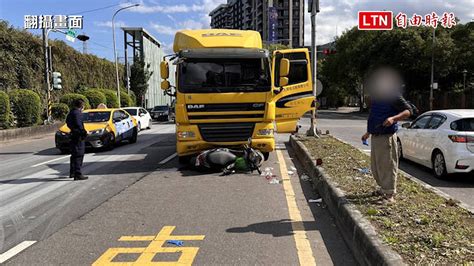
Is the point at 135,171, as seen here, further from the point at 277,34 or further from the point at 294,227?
the point at 277,34

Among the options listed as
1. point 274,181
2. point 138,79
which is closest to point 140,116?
point 274,181

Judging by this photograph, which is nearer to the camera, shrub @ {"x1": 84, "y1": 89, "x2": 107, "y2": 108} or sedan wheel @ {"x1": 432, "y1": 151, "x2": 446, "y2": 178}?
sedan wheel @ {"x1": 432, "y1": 151, "x2": 446, "y2": 178}

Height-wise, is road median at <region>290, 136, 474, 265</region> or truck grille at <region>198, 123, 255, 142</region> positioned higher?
truck grille at <region>198, 123, 255, 142</region>

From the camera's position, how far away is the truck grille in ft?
35.6

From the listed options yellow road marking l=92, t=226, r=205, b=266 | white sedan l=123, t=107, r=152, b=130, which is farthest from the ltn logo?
yellow road marking l=92, t=226, r=205, b=266

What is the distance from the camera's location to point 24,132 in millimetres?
23531

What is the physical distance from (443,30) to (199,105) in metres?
41.0

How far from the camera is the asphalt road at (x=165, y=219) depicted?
206 inches

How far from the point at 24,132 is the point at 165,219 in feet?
63.7

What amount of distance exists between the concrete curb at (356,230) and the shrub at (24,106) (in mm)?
20795

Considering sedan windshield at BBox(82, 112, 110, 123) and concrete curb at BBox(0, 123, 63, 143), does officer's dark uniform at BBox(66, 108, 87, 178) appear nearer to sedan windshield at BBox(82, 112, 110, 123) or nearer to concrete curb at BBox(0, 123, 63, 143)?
sedan windshield at BBox(82, 112, 110, 123)

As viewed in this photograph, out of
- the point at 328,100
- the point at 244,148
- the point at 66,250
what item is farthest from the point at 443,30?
the point at 328,100

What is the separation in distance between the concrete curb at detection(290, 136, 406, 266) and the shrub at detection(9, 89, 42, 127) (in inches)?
819

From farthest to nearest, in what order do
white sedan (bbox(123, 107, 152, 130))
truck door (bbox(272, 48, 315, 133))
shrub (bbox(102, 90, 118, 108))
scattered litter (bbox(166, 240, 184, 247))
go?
1. shrub (bbox(102, 90, 118, 108))
2. white sedan (bbox(123, 107, 152, 130))
3. truck door (bbox(272, 48, 315, 133))
4. scattered litter (bbox(166, 240, 184, 247))
